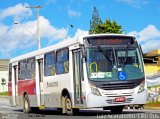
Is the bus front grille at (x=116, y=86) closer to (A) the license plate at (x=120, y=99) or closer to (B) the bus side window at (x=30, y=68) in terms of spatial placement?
(A) the license plate at (x=120, y=99)

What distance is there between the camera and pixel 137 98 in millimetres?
18969

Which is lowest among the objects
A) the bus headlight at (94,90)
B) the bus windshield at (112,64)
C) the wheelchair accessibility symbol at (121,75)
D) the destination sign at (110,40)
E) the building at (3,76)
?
the bus headlight at (94,90)

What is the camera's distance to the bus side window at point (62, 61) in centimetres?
2084

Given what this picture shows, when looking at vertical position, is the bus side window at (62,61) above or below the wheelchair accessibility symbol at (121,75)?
above

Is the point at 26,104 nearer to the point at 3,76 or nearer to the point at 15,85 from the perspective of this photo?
the point at 15,85

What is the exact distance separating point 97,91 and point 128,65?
A: 162 centimetres

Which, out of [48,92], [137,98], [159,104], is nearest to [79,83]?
[137,98]

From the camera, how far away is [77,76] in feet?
65.1

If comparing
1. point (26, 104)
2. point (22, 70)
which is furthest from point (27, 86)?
point (22, 70)

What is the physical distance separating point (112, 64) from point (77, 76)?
173 cm

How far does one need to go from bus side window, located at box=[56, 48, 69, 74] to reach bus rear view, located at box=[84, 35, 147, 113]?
180 cm

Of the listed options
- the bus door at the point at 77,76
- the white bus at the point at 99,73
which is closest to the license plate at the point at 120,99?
the white bus at the point at 99,73

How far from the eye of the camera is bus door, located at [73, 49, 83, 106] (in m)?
19.5

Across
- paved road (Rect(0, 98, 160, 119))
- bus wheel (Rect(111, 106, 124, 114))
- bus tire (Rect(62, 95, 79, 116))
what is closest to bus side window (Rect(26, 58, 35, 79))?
paved road (Rect(0, 98, 160, 119))
